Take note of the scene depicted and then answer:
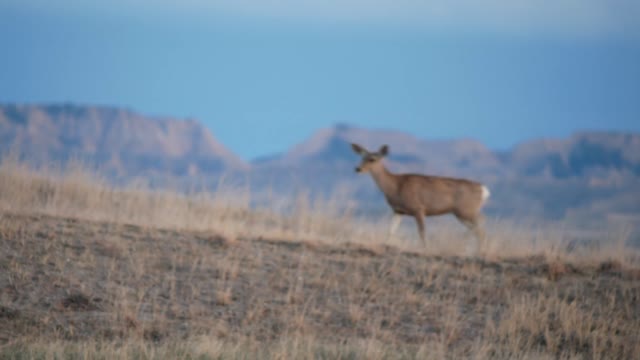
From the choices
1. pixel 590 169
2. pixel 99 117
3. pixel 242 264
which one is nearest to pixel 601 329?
pixel 242 264

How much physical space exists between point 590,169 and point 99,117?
44.2 m

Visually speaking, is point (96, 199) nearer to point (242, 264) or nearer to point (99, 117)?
point (242, 264)

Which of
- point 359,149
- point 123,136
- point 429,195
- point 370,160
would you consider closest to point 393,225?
point 429,195

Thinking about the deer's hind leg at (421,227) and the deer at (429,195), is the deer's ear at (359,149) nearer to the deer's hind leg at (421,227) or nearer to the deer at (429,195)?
the deer at (429,195)

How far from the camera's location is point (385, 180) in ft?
66.6

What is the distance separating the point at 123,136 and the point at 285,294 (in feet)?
297

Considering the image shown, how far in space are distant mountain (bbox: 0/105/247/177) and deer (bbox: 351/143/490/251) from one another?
70.0m

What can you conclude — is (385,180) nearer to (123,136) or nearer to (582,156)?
(582,156)

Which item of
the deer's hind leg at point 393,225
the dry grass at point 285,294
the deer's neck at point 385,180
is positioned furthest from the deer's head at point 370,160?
the dry grass at point 285,294

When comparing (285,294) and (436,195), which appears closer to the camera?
(285,294)

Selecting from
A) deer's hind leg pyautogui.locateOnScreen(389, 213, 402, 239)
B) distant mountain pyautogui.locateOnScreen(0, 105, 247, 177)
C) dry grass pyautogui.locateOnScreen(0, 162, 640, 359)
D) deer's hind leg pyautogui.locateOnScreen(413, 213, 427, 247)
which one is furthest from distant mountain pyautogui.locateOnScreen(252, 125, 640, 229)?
dry grass pyautogui.locateOnScreen(0, 162, 640, 359)

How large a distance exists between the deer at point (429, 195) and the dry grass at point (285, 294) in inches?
75.1

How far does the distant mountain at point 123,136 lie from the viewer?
93.5 metres

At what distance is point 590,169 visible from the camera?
9369 centimetres
